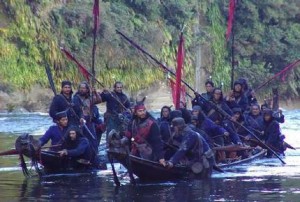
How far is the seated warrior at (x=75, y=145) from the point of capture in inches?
738

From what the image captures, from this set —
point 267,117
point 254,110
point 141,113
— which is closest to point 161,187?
point 141,113

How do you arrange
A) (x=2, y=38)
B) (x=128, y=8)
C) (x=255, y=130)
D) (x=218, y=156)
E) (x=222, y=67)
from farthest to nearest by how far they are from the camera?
(x=222, y=67), (x=128, y=8), (x=2, y=38), (x=255, y=130), (x=218, y=156)

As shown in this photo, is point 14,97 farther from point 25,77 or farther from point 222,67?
point 222,67

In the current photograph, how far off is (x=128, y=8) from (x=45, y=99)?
24.6 ft

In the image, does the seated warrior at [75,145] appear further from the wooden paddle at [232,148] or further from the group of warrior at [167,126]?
the wooden paddle at [232,148]

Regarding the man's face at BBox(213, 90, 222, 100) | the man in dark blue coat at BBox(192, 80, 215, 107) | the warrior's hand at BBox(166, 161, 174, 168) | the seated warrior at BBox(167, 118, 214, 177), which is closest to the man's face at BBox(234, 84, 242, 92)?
the man in dark blue coat at BBox(192, 80, 215, 107)

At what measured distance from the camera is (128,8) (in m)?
50.9

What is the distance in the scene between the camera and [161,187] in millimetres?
17594

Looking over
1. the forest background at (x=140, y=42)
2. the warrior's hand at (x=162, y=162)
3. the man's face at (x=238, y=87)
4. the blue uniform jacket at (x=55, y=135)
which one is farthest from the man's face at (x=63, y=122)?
the forest background at (x=140, y=42)

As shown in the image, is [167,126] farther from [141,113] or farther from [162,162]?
[162,162]

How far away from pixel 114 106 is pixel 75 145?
13.1 ft

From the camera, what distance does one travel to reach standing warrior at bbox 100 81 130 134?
74.0 feet

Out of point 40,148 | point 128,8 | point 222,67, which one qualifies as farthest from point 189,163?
point 222,67

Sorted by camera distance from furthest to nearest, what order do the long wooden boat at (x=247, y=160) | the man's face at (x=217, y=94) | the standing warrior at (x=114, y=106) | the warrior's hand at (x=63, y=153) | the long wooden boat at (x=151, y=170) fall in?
the man's face at (x=217, y=94)
the standing warrior at (x=114, y=106)
the long wooden boat at (x=247, y=160)
the warrior's hand at (x=63, y=153)
the long wooden boat at (x=151, y=170)
